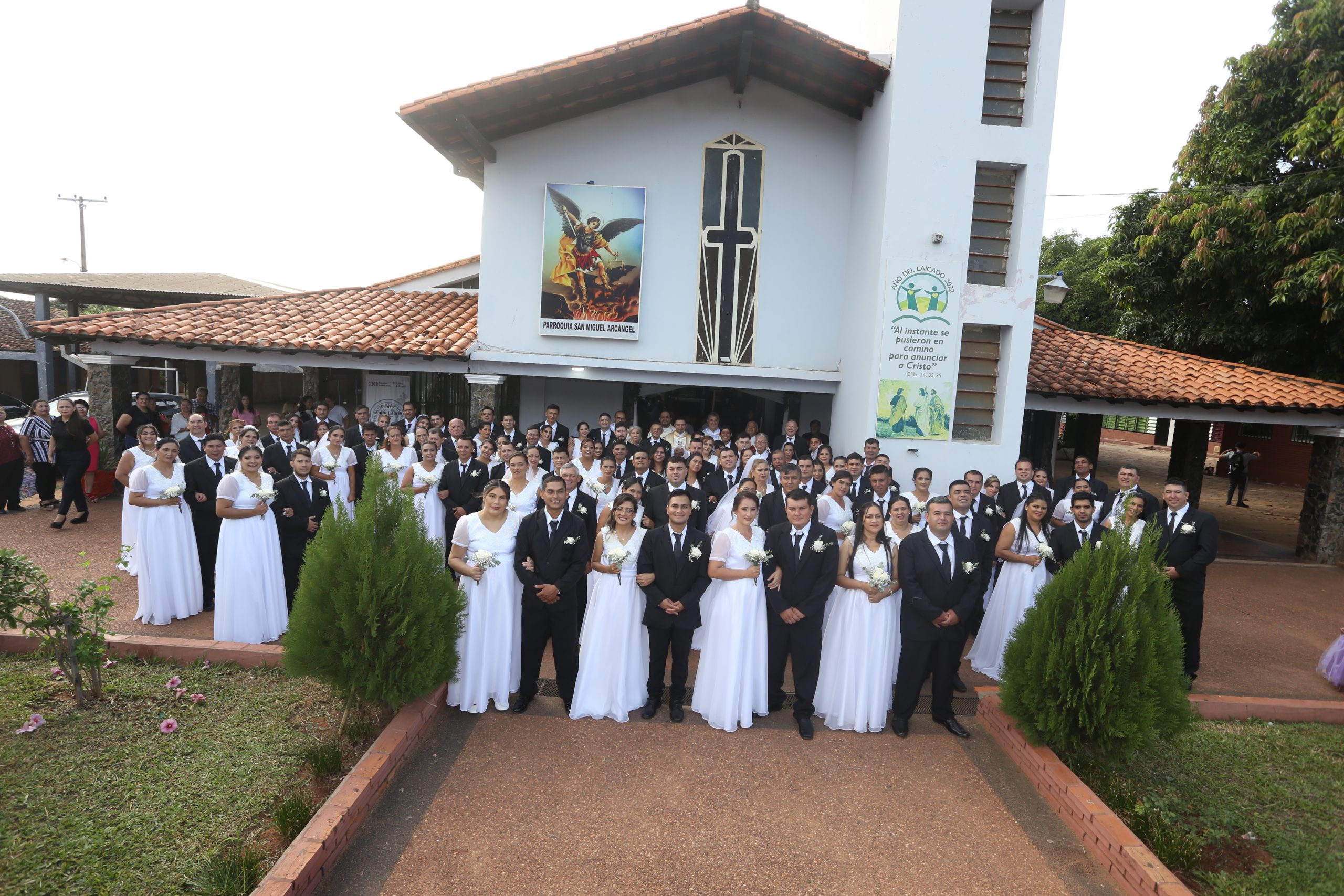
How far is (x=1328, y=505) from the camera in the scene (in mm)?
13523

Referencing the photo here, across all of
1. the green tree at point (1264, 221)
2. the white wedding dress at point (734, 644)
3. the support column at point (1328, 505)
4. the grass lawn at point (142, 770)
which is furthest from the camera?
the green tree at point (1264, 221)

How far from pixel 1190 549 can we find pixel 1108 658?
3086mm

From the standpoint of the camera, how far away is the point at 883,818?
483cm

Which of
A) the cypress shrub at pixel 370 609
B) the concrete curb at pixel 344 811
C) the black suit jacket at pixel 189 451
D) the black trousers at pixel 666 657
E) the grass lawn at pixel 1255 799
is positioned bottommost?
the grass lawn at pixel 1255 799

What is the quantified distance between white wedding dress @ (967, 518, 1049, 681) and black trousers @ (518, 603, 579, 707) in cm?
411

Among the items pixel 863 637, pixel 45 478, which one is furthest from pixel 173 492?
pixel 45 478

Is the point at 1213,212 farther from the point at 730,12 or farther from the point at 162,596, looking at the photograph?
the point at 162,596

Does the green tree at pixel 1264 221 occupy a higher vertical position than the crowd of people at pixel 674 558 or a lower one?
higher

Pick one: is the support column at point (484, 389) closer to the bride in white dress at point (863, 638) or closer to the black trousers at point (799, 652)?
the black trousers at point (799, 652)

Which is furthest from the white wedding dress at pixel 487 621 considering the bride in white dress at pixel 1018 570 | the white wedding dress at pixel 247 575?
the bride in white dress at pixel 1018 570

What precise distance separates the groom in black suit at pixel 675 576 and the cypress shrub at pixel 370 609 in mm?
1657

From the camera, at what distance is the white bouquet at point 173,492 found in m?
7.39

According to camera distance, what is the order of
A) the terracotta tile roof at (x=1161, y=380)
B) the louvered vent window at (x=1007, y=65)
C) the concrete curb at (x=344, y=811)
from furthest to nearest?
1. the terracotta tile roof at (x=1161, y=380)
2. the louvered vent window at (x=1007, y=65)
3. the concrete curb at (x=344, y=811)

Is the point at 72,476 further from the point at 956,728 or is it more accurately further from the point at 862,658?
the point at 956,728
